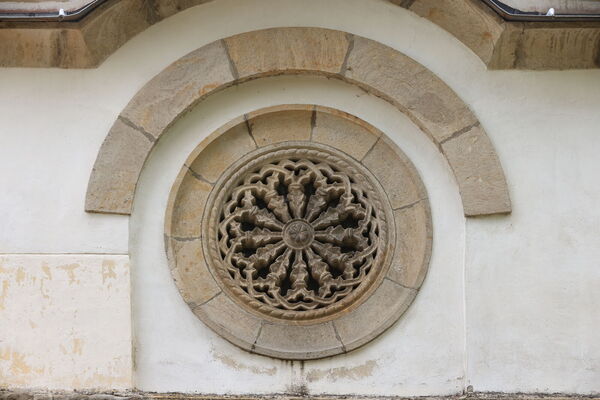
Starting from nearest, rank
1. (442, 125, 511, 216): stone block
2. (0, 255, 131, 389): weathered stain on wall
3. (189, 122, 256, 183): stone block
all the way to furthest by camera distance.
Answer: (0, 255, 131, 389): weathered stain on wall, (442, 125, 511, 216): stone block, (189, 122, 256, 183): stone block

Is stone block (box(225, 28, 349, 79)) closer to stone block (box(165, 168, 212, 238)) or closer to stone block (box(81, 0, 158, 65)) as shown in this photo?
stone block (box(81, 0, 158, 65))

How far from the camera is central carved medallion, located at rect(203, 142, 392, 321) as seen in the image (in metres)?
9.27

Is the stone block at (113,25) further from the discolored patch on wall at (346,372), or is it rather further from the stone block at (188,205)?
the discolored patch on wall at (346,372)

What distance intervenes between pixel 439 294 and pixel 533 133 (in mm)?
1360

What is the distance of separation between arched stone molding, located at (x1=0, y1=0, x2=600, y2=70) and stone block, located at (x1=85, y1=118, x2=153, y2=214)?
596 mm

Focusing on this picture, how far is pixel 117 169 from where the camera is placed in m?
9.24

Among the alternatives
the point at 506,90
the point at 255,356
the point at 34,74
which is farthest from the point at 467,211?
the point at 34,74

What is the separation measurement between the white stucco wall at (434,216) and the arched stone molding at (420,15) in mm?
82

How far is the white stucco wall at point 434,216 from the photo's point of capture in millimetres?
9016

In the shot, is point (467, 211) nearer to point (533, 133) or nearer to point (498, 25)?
point (533, 133)

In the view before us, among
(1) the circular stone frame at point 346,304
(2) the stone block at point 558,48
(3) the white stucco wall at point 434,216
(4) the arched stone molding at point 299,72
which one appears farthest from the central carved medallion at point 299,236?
(2) the stone block at point 558,48

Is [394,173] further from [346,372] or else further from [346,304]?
[346,372]

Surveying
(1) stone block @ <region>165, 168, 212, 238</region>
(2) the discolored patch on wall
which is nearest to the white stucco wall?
(2) the discolored patch on wall

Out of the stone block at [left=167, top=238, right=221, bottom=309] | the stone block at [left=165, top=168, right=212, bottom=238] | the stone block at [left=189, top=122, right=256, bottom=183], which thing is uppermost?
the stone block at [left=189, top=122, right=256, bottom=183]
